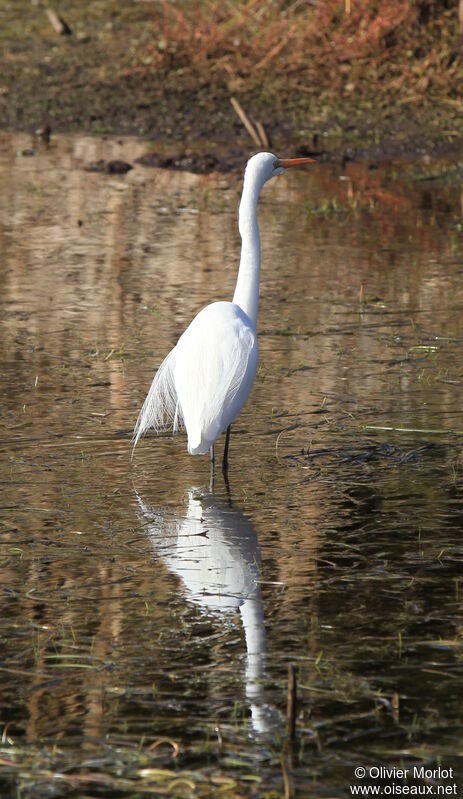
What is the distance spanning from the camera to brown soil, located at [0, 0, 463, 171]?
1711 cm

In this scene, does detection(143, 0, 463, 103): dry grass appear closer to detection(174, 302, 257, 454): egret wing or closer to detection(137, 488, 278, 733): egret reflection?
detection(174, 302, 257, 454): egret wing

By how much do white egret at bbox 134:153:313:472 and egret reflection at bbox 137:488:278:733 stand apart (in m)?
0.38

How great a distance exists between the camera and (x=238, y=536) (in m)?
6.28

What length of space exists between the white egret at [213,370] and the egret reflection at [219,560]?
1.26ft

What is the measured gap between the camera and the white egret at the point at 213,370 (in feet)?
22.5

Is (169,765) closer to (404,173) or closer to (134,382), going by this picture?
(134,382)

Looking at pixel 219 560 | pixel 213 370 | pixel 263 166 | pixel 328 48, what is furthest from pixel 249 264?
pixel 328 48

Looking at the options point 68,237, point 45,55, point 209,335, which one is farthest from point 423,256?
point 45,55

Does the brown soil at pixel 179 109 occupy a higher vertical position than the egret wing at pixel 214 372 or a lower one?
higher

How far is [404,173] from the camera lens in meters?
16.0

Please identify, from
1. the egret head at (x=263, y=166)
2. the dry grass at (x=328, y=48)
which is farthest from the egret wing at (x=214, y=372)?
the dry grass at (x=328, y=48)

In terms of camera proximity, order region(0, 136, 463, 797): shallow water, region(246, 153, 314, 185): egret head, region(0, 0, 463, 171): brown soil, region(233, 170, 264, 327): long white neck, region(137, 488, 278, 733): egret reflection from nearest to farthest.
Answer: region(0, 136, 463, 797): shallow water → region(137, 488, 278, 733): egret reflection → region(233, 170, 264, 327): long white neck → region(246, 153, 314, 185): egret head → region(0, 0, 463, 171): brown soil

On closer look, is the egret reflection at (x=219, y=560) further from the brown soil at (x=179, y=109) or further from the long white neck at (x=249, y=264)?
the brown soil at (x=179, y=109)

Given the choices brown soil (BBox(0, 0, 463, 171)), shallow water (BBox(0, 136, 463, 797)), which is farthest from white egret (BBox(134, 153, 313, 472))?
brown soil (BBox(0, 0, 463, 171))
